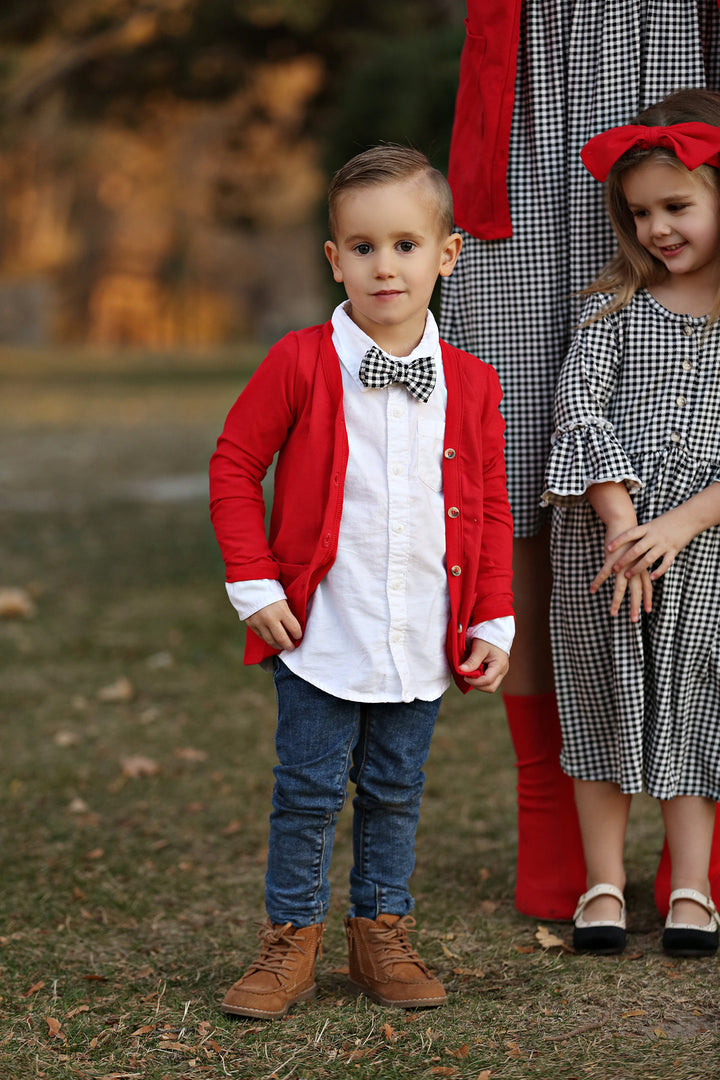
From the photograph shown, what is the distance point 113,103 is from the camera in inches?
386

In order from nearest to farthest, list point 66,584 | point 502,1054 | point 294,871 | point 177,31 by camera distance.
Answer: point 502,1054 < point 294,871 < point 66,584 < point 177,31

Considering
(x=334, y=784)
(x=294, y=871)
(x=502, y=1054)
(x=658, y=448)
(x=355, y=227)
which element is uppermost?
(x=355, y=227)

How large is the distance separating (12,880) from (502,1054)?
128cm

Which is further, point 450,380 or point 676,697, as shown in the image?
point 676,697

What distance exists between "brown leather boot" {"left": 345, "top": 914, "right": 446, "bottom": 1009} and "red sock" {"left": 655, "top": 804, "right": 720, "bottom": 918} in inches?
23.1

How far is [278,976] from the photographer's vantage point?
7.24 ft

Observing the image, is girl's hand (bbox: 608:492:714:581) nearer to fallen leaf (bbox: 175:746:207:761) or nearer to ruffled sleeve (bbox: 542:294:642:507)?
ruffled sleeve (bbox: 542:294:642:507)

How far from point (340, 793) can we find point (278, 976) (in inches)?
12.7

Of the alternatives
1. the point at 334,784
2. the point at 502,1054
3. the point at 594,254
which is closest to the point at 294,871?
the point at 334,784

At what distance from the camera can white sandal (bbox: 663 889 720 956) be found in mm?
2441

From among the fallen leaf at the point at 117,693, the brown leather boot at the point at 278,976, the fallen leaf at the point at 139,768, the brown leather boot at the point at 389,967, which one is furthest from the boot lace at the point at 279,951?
the fallen leaf at the point at 117,693

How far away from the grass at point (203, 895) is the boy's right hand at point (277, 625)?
635 mm

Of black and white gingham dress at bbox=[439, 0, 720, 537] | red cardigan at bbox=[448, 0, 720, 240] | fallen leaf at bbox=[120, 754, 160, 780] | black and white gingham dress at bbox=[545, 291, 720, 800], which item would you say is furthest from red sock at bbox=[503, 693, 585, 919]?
fallen leaf at bbox=[120, 754, 160, 780]

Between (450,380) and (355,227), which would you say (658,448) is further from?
(355,227)
